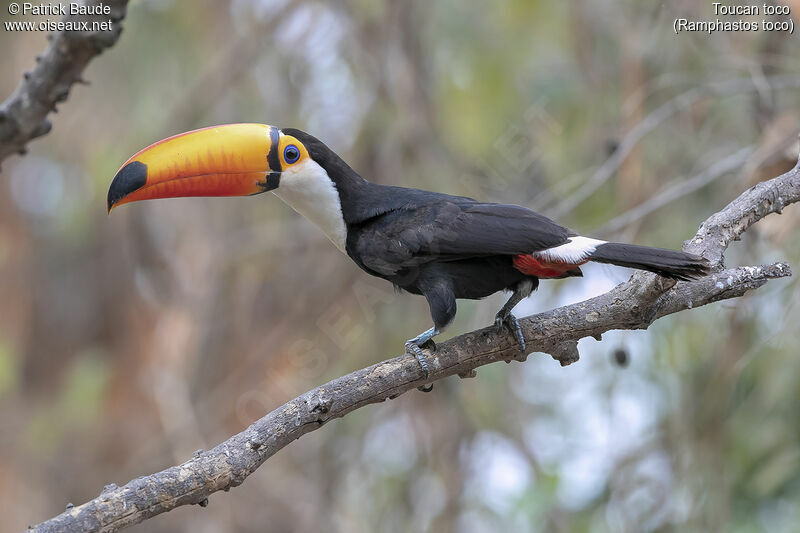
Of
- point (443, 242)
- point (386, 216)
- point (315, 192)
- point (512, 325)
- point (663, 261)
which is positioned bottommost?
point (663, 261)

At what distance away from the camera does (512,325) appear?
2.66 m

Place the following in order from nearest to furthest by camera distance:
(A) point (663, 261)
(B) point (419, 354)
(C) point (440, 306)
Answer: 1. (A) point (663, 261)
2. (B) point (419, 354)
3. (C) point (440, 306)

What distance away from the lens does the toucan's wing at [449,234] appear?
275cm

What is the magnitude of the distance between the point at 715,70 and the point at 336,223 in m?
2.40

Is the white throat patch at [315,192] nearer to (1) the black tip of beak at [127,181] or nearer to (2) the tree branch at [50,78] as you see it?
(1) the black tip of beak at [127,181]

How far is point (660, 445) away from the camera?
15.2 ft

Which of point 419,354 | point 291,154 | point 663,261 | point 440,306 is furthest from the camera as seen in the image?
point 291,154

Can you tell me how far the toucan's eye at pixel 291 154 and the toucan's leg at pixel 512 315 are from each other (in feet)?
3.01

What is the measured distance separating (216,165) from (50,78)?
0.59 m

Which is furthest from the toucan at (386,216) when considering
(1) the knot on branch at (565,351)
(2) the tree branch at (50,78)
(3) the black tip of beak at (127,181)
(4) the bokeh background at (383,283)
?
(4) the bokeh background at (383,283)

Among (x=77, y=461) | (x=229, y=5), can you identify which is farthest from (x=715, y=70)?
(x=77, y=461)

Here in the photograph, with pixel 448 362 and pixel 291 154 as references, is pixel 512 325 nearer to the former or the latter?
pixel 448 362

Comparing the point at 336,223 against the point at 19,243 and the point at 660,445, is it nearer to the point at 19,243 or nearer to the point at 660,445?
the point at 660,445

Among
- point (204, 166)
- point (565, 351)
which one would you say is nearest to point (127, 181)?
point (204, 166)
